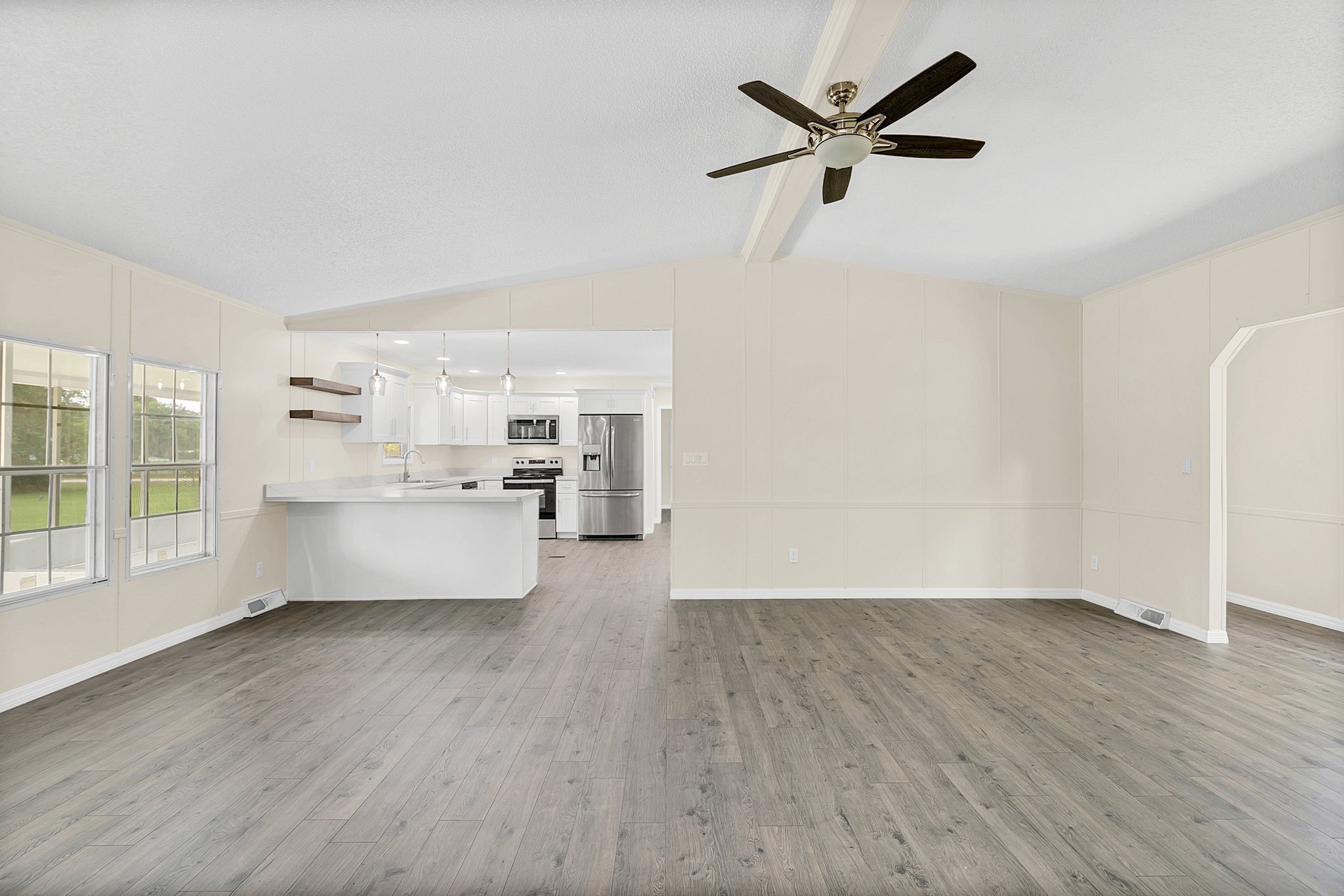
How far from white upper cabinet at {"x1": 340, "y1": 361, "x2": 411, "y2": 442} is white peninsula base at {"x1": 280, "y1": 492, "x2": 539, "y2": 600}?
1266 mm

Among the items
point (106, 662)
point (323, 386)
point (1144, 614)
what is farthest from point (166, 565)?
point (1144, 614)

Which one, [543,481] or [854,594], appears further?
[543,481]

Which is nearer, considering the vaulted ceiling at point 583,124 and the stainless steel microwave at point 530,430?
the vaulted ceiling at point 583,124

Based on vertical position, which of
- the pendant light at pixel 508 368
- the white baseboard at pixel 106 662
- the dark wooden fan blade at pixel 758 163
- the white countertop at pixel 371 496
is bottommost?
the white baseboard at pixel 106 662

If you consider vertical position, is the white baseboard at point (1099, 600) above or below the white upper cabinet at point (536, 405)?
below

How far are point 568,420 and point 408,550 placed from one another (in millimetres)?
4233

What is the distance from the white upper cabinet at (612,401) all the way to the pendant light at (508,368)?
1162mm

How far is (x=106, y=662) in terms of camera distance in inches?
137

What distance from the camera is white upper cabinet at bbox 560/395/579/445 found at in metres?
9.08

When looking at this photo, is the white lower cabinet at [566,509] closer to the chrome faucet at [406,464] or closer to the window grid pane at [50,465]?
the chrome faucet at [406,464]

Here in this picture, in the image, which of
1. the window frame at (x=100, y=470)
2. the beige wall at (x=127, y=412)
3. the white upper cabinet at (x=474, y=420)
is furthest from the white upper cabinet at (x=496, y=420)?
the window frame at (x=100, y=470)

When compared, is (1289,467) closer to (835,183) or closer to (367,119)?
(835,183)

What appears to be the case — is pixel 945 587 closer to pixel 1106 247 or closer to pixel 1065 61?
pixel 1106 247

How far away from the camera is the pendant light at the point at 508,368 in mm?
5539
